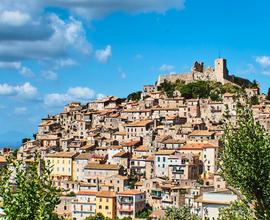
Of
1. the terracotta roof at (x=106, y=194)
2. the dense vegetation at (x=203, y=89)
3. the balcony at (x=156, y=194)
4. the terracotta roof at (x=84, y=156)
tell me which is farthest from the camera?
the dense vegetation at (x=203, y=89)

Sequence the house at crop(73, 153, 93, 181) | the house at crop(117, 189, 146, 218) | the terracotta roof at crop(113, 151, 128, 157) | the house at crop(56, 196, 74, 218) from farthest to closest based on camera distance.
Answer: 1. the house at crop(73, 153, 93, 181)
2. the terracotta roof at crop(113, 151, 128, 157)
3. the house at crop(56, 196, 74, 218)
4. the house at crop(117, 189, 146, 218)

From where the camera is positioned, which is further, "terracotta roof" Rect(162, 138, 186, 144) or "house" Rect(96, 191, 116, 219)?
"terracotta roof" Rect(162, 138, 186, 144)

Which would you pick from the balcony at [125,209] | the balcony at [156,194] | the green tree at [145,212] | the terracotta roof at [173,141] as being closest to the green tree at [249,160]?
the green tree at [145,212]

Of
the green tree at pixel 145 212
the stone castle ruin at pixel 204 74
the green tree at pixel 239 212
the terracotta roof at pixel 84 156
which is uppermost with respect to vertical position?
the stone castle ruin at pixel 204 74

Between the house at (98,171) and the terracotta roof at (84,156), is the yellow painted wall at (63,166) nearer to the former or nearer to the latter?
the terracotta roof at (84,156)

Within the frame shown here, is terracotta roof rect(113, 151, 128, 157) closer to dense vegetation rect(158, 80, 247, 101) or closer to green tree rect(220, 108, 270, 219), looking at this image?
dense vegetation rect(158, 80, 247, 101)

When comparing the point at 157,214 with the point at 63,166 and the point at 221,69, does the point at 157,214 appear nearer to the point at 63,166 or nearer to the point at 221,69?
the point at 63,166

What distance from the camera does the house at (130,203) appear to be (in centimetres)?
5559

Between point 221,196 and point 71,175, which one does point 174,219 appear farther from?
point 71,175

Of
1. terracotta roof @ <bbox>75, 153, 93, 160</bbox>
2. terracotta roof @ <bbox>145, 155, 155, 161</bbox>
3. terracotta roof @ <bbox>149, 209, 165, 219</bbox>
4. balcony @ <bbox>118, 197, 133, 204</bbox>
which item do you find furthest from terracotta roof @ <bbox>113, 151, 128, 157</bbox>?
terracotta roof @ <bbox>149, 209, 165, 219</bbox>

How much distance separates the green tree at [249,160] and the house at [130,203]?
40.4 m

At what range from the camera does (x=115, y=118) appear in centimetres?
8019

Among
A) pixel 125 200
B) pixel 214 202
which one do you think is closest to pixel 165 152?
pixel 125 200

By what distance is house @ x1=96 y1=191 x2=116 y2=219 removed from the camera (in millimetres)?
56812
